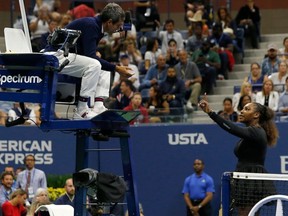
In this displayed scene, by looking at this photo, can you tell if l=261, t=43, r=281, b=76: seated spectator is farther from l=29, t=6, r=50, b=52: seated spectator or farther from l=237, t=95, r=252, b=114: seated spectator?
l=29, t=6, r=50, b=52: seated spectator

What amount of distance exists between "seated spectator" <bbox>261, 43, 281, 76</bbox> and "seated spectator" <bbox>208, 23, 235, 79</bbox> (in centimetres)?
128

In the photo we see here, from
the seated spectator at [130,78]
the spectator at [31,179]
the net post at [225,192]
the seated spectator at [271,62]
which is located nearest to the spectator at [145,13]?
the seated spectator at [130,78]

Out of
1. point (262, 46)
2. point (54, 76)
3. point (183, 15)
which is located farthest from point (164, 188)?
point (54, 76)

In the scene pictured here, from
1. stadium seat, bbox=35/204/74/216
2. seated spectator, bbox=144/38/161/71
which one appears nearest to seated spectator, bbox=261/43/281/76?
seated spectator, bbox=144/38/161/71

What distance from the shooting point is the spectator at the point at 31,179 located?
19984 millimetres

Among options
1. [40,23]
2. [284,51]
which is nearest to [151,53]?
[40,23]

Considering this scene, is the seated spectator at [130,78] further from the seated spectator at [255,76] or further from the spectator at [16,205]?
the spectator at [16,205]

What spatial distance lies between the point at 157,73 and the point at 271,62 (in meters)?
2.11

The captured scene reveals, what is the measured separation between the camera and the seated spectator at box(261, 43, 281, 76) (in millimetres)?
22109

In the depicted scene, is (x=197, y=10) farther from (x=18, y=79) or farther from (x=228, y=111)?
(x=18, y=79)

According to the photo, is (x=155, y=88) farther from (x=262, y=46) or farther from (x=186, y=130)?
(x=262, y=46)

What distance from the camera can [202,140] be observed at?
69.1 feet

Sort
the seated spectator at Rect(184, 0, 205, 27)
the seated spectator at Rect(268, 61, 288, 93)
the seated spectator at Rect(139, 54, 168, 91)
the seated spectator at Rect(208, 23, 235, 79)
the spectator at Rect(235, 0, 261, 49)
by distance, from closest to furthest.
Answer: the seated spectator at Rect(268, 61, 288, 93)
the seated spectator at Rect(139, 54, 168, 91)
the seated spectator at Rect(208, 23, 235, 79)
the spectator at Rect(235, 0, 261, 49)
the seated spectator at Rect(184, 0, 205, 27)

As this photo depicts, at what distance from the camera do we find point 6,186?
1953 centimetres
